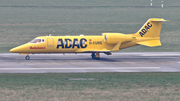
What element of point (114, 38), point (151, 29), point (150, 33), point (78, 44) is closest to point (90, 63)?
point (78, 44)

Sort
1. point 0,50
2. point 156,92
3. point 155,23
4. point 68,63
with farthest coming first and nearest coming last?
point 0,50
point 155,23
point 68,63
point 156,92

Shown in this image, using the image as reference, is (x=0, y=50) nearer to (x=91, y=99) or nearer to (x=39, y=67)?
(x=39, y=67)

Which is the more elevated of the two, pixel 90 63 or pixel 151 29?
pixel 151 29

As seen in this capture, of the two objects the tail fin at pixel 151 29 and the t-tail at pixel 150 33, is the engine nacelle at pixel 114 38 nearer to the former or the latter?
the t-tail at pixel 150 33

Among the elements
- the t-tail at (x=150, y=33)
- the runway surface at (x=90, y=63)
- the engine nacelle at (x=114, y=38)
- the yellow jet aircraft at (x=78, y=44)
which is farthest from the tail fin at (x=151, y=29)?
the runway surface at (x=90, y=63)

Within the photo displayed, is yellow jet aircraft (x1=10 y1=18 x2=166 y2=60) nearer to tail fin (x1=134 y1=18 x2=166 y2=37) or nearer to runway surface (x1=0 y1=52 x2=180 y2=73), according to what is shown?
tail fin (x1=134 y1=18 x2=166 y2=37)

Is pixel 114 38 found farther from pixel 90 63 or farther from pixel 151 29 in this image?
pixel 151 29

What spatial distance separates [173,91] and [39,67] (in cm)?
1577

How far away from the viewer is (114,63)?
37500mm

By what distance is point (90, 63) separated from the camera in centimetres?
3753

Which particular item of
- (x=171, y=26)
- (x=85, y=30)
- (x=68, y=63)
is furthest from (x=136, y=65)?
(x=171, y=26)

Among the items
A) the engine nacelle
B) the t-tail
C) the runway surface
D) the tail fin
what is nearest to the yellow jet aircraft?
the engine nacelle

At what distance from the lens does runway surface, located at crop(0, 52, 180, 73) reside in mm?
33406

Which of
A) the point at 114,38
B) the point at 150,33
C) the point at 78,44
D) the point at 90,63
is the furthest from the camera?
the point at 150,33
